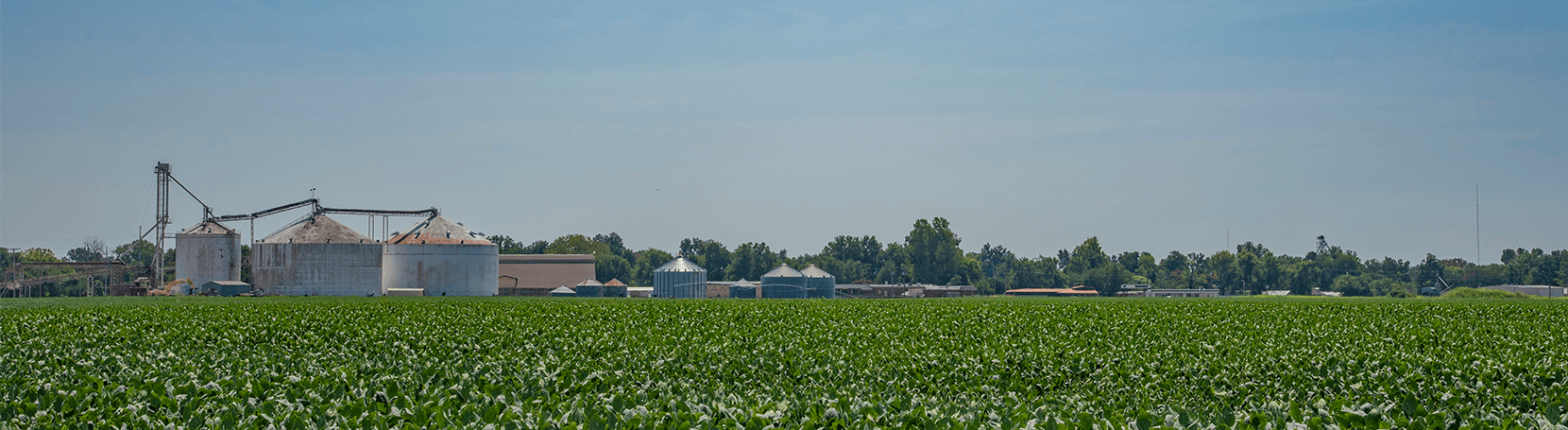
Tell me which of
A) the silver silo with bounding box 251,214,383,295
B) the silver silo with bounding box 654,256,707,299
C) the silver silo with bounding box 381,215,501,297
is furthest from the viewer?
the silver silo with bounding box 654,256,707,299

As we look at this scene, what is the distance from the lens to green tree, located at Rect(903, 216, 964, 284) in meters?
150

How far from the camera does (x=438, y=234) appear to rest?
85.5 meters

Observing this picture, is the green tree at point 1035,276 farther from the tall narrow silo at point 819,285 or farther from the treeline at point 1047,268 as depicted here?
the tall narrow silo at point 819,285

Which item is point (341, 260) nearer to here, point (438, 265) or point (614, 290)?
point (438, 265)

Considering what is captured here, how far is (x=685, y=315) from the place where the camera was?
3625 cm

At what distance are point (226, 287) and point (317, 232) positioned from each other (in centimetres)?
767

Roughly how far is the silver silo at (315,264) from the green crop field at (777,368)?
39.4m

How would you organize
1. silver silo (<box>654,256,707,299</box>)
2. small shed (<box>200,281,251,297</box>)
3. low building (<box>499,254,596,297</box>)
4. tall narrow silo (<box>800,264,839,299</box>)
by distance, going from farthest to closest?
low building (<box>499,254,596,297</box>), tall narrow silo (<box>800,264,839,299</box>), silver silo (<box>654,256,707,299</box>), small shed (<box>200,281,251,297</box>)

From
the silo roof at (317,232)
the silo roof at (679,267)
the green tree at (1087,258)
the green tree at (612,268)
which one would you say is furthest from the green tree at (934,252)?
the silo roof at (317,232)

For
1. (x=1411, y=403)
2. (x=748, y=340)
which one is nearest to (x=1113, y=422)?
(x=1411, y=403)

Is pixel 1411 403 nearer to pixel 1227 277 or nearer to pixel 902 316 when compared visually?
pixel 902 316

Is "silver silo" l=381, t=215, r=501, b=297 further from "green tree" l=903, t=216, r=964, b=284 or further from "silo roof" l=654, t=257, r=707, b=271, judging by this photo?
"green tree" l=903, t=216, r=964, b=284

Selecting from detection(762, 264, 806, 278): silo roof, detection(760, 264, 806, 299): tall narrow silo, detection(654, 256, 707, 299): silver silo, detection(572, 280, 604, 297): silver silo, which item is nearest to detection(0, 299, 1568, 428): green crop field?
detection(654, 256, 707, 299): silver silo

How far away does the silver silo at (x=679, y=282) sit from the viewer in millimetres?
88500
